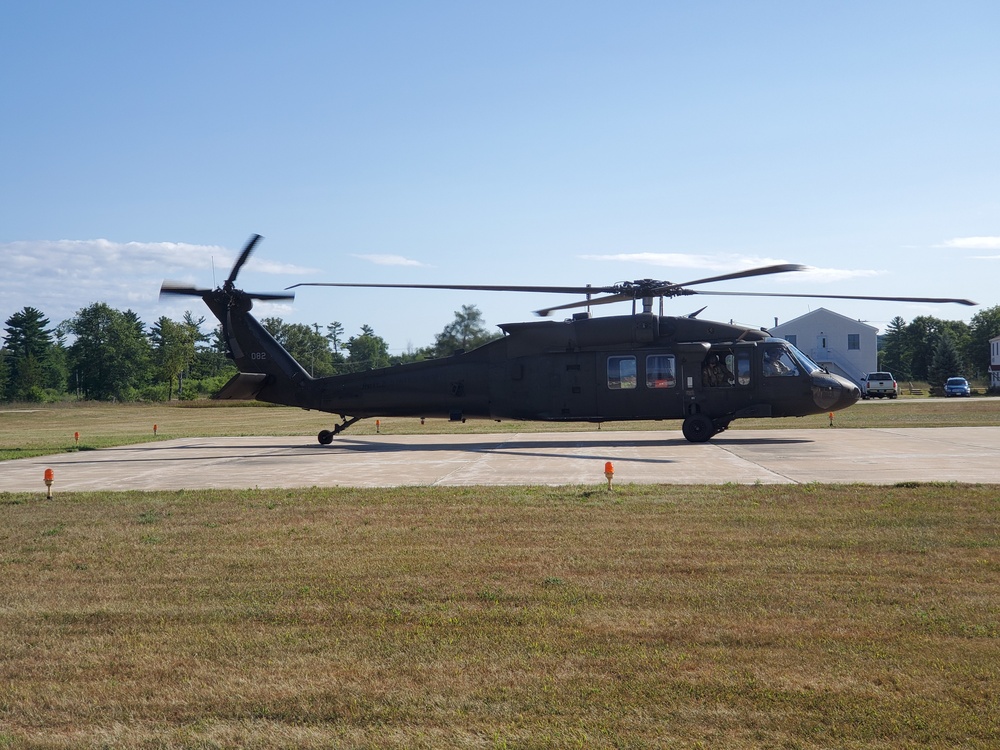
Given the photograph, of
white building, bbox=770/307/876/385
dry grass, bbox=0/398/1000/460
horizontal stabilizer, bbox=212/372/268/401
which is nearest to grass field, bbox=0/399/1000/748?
horizontal stabilizer, bbox=212/372/268/401

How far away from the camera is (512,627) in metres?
7.09

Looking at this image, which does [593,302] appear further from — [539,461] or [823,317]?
[823,317]

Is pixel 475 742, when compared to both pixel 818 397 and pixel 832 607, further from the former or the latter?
pixel 818 397

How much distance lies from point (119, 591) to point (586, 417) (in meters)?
18.0

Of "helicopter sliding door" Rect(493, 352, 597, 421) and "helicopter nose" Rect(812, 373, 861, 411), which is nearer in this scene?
"helicopter nose" Rect(812, 373, 861, 411)

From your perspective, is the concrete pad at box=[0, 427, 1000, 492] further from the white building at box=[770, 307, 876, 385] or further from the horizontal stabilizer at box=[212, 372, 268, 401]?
the white building at box=[770, 307, 876, 385]

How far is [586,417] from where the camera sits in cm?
2538

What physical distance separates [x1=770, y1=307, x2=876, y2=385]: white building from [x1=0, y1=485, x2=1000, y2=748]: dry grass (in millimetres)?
90548

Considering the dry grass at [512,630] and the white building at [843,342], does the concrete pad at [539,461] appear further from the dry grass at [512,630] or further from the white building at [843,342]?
the white building at [843,342]

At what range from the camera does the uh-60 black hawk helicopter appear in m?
24.4

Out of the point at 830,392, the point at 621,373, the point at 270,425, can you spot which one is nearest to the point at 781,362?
the point at 830,392

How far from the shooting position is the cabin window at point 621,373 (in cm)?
2498

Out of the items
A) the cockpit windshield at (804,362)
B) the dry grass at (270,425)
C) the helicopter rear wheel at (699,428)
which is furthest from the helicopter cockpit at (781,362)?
the dry grass at (270,425)

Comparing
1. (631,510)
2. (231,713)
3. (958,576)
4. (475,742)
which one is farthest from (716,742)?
(631,510)
